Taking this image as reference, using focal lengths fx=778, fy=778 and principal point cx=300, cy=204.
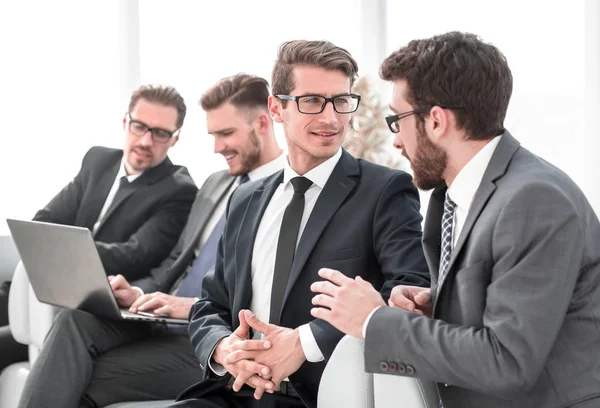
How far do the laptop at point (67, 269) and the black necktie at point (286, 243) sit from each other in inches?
27.7

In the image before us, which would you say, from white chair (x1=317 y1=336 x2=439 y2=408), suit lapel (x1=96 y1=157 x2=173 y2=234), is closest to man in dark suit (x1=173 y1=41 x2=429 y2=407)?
white chair (x1=317 y1=336 x2=439 y2=408)

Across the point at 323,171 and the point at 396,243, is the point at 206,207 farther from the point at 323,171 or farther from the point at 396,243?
the point at 396,243

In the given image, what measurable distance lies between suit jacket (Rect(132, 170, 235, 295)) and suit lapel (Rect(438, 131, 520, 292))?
1.84m

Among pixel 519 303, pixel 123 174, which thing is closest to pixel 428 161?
pixel 519 303

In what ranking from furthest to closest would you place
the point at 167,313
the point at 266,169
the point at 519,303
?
the point at 266,169 < the point at 167,313 < the point at 519,303

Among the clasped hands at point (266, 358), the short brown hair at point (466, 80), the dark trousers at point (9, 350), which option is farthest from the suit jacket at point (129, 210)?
the short brown hair at point (466, 80)

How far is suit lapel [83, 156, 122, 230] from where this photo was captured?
405cm

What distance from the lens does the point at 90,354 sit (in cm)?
305

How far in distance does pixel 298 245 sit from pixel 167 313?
0.86 metres

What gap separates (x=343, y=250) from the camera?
2344 mm

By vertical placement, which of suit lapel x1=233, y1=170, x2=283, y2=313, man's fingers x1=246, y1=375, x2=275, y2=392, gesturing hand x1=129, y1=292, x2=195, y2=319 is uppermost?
suit lapel x1=233, y1=170, x2=283, y2=313

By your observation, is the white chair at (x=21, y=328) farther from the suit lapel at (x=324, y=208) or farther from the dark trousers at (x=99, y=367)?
the suit lapel at (x=324, y=208)

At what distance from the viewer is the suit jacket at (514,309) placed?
1.59 meters

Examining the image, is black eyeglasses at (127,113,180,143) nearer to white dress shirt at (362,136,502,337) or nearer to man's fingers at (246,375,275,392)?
man's fingers at (246,375,275,392)
